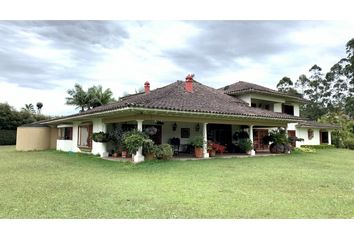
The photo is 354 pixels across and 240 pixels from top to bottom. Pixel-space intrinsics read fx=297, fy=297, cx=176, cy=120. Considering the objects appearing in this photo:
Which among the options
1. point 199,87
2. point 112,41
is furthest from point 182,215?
point 199,87

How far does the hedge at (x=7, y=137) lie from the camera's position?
3179 cm

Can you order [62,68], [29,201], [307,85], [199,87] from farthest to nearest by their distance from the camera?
[307,85] < [199,87] < [62,68] < [29,201]

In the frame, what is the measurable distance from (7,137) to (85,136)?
17743mm

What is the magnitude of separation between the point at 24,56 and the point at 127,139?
5393 mm

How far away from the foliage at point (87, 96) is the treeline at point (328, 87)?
1101 inches

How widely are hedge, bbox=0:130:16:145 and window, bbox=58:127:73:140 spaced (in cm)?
1142

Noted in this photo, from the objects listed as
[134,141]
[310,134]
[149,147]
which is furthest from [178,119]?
[310,134]

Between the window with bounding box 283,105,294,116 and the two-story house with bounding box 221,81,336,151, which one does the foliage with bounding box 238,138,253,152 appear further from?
the window with bounding box 283,105,294,116

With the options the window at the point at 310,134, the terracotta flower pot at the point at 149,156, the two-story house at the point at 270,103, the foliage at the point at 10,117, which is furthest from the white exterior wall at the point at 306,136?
the foliage at the point at 10,117

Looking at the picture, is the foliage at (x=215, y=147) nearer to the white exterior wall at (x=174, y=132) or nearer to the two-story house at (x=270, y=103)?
the white exterior wall at (x=174, y=132)

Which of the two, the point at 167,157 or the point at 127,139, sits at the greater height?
the point at 127,139

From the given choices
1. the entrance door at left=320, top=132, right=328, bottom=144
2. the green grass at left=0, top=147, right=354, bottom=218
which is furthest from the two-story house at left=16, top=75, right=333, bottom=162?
the entrance door at left=320, top=132, right=328, bottom=144
